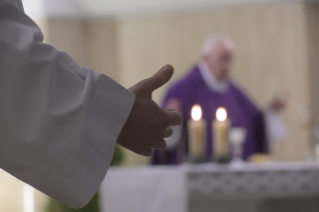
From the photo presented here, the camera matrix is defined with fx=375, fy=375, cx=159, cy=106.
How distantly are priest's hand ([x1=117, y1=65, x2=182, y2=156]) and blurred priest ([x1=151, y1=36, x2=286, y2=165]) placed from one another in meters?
2.12

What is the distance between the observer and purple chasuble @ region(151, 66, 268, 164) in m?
3.29

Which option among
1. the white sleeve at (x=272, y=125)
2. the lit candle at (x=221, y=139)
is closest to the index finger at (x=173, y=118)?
the lit candle at (x=221, y=139)

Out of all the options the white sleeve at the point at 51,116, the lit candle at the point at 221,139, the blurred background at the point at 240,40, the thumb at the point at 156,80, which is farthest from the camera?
the blurred background at the point at 240,40

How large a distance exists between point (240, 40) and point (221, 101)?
5.82ft

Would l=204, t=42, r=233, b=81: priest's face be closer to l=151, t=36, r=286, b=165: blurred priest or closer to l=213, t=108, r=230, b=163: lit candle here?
l=151, t=36, r=286, b=165: blurred priest

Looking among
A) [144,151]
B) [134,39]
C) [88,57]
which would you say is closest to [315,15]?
[134,39]

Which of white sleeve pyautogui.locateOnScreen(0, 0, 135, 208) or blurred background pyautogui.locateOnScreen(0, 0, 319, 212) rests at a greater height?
white sleeve pyautogui.locateOnScreen(0, 0, 135, 208)

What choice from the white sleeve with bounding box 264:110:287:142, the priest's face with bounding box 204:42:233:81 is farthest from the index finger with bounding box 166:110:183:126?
the priest's face with bounding box 204:42:233:81

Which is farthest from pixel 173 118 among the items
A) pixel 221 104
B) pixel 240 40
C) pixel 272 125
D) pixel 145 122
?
pixel 240 40

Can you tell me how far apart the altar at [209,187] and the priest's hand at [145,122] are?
44.9 inches

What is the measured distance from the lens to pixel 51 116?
72 cm

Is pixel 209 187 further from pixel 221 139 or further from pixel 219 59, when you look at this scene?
pixel 219 59

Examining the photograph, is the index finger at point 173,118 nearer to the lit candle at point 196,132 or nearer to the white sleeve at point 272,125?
the lit candle at point 196,132

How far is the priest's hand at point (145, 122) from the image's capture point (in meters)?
0.81
